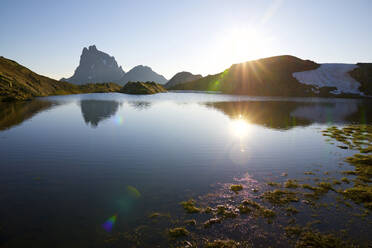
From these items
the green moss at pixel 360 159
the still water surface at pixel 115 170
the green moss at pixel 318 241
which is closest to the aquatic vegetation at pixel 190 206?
the still water surface at pixel 115 170

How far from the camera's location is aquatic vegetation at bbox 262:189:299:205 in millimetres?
15812

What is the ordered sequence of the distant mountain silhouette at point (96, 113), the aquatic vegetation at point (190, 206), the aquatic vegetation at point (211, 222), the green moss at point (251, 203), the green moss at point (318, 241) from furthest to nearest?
1. the distant mountain silhouette at point (96, 113)
2. the green moss at point (251, 203)
3. the aquatic vegetation at point (190, 206)
4. the aquatic vegetation at point (211, 222)
5. the green moss at point (318, 241)

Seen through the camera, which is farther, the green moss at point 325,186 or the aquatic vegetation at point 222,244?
the green moss at point 325,186

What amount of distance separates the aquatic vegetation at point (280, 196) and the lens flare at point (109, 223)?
40.4 feet

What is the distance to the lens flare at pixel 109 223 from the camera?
12366 millimetres

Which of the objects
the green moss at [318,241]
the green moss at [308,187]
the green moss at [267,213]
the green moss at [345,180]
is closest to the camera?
the green moss at [318,241]

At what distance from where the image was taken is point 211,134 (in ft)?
132

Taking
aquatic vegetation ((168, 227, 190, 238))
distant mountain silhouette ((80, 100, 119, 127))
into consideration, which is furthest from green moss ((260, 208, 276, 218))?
distant mountain silhouette ((80, 100, 119, 127))

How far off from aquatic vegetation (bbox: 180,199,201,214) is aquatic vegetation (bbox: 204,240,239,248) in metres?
3.17

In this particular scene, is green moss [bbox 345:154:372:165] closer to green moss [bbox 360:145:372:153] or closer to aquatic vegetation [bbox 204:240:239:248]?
green moss [bbox 360:145:372:153]

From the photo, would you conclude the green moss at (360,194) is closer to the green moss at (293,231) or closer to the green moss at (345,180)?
the green moss at (345,180)

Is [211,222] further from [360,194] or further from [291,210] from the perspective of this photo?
[360,194]

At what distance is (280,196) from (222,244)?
27.3ft

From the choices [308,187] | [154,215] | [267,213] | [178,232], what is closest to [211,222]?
[178,232]
